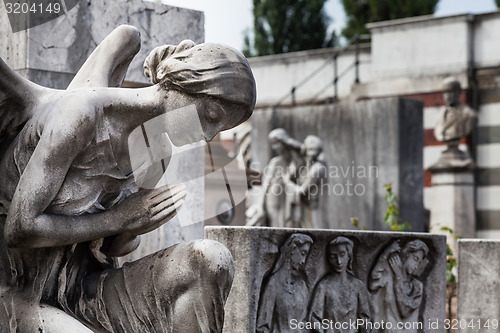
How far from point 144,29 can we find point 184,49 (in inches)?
64.2

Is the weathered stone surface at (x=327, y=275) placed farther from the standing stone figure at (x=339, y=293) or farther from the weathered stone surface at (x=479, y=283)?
the weathered stone surface at (x=479, y=283)

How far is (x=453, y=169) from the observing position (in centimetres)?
1541

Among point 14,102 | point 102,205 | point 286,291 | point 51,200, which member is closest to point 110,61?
point 14,102

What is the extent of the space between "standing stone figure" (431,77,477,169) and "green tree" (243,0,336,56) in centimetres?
911

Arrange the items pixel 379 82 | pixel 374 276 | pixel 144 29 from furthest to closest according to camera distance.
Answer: pixel 379 82 < pixel 374 276 < pixel 144 29

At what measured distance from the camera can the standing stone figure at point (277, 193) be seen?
1479 centimetres

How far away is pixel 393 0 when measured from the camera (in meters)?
22.3

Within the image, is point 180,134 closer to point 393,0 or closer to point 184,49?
point 184,49

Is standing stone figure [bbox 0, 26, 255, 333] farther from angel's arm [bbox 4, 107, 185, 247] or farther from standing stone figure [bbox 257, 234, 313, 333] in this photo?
standing stone figure [bbox 257, 234, 313, 333]

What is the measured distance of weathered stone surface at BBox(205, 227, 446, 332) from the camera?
520 centimetres

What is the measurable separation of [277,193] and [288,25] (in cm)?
1024

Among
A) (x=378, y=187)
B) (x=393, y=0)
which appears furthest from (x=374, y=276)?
(x=393, y=0)

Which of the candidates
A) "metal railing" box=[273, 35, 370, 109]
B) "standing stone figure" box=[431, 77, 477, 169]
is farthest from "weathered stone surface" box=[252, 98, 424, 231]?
"metal railing" box=[273, 35, 370, 109]

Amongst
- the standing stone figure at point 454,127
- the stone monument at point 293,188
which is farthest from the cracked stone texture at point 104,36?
the standing stone figure at point 454,127
